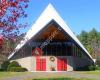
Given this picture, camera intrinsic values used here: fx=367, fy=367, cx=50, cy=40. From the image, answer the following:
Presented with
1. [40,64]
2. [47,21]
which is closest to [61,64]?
[40,64]

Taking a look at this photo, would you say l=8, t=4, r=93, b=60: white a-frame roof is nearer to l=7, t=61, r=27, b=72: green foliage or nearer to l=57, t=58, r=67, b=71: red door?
l=7, t=61, r=27, b=72: green foliage

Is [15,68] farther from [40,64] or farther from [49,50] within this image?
[49,50]

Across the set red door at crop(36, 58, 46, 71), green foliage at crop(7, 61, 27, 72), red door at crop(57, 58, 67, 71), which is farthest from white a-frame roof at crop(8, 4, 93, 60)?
red door at crop(36, 58, 46, 71)

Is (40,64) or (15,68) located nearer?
(15,68)

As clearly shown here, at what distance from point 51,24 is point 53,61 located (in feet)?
22.1

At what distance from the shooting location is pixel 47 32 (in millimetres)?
49750

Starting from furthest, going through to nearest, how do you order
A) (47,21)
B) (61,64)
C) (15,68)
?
1. (61,64)
2. (47,21)
3. (15,68)

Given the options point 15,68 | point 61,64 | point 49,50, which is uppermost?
point 49,50

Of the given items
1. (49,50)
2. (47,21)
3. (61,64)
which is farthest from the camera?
(61,64)

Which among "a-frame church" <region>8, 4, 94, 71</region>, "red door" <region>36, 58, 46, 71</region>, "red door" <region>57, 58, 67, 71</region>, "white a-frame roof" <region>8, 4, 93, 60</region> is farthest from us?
"red door" <region>57, 58, 67, 71</region>

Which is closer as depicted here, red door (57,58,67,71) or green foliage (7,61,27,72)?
green foliage (7,61,27,72)

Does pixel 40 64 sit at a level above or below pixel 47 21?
below

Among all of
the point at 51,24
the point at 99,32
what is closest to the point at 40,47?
the point at 51,24

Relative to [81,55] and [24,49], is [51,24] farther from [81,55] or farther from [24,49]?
[81,55]
